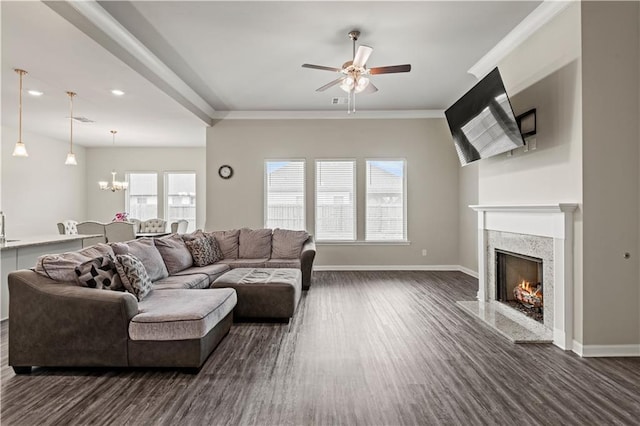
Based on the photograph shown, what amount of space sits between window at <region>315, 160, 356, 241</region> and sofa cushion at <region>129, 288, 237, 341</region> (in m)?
4.33

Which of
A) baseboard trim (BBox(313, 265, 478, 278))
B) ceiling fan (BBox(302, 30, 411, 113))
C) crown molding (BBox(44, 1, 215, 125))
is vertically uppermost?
crown molding (BBox(44, 1, 215, 125))

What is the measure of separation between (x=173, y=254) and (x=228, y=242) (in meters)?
1.23

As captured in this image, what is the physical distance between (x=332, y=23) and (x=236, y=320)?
3.34 metres

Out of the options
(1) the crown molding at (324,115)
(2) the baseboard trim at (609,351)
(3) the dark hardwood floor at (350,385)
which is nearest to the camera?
(3) the dark hardwood floor at (350,385)

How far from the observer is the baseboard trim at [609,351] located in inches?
116

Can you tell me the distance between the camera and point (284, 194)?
712cm

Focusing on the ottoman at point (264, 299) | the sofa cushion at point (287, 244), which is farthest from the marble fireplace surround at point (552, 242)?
the sofa cushion at point (287, 244)

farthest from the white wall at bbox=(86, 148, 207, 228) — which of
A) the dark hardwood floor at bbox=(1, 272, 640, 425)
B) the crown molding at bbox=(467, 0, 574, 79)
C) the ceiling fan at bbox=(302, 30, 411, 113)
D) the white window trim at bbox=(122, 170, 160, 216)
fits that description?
the crown molding at bbox=(467, 0, 574, 79)

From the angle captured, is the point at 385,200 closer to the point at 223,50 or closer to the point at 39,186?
the point at 223,50

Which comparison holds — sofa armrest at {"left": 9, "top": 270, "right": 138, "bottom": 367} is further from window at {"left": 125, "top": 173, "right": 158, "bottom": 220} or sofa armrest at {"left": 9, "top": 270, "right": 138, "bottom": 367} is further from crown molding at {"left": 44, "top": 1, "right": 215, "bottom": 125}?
window at {"left": 125, "top": 173, "right": 158, "bottom": 220}

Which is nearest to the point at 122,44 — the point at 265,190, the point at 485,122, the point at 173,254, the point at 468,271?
the point at 173,254

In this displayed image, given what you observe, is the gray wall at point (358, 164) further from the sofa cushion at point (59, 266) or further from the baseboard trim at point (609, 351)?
the sofa cushion at point (59, 266)

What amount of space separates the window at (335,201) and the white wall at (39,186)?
5.90 m

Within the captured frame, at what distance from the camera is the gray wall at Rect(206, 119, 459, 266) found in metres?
7.02
